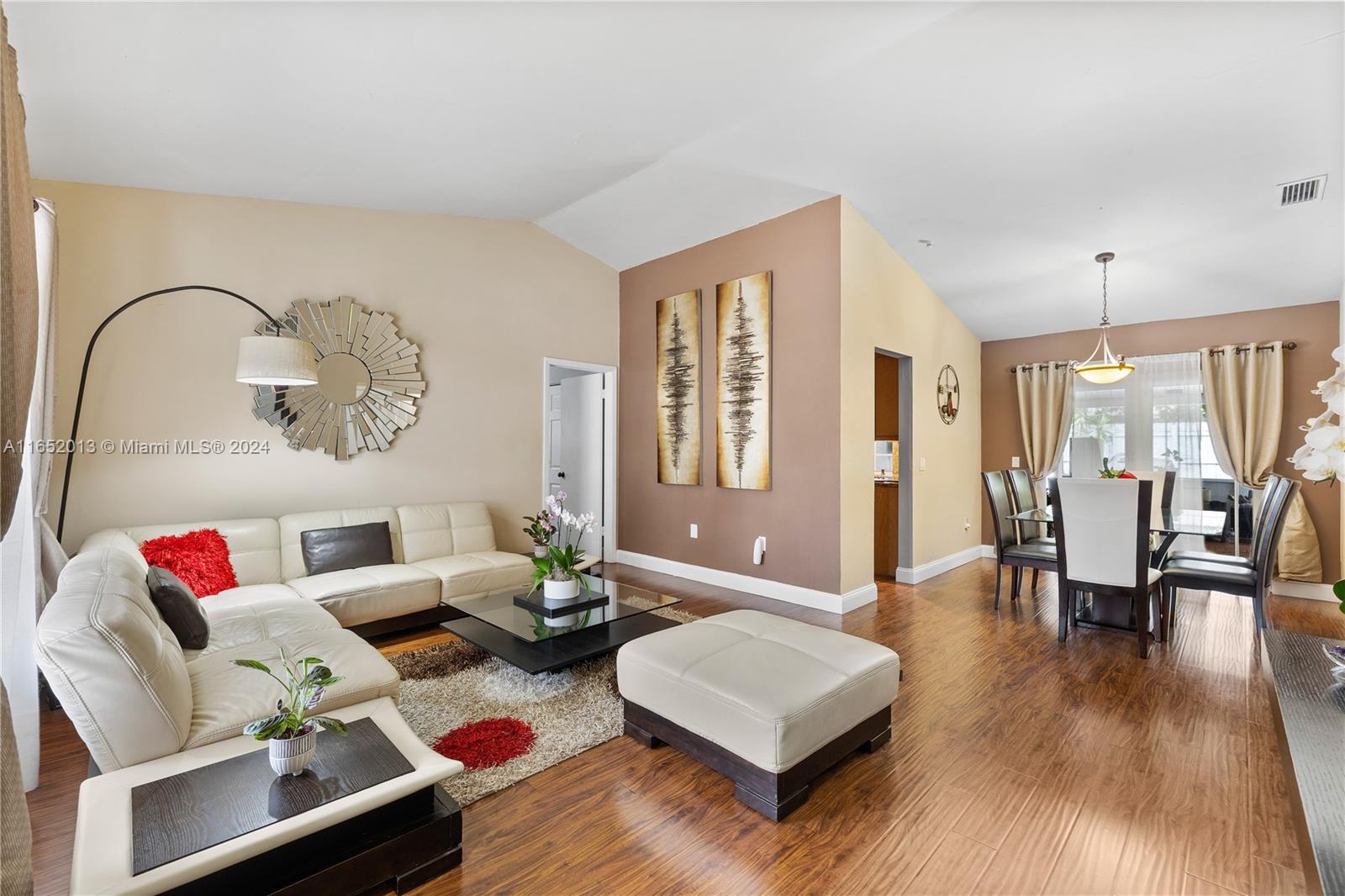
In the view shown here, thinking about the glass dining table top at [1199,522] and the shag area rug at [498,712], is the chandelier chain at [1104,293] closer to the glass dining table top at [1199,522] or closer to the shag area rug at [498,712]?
the glass dining table top at [1199,522]

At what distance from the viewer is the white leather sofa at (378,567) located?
3.46m

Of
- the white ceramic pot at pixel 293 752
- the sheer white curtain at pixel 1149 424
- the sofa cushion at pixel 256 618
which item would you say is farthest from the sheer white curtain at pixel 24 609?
the sheer white curtain at pixel 1149 424

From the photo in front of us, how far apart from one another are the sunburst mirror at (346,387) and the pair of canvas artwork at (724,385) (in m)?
2.15

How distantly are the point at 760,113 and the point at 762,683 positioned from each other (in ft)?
9.72

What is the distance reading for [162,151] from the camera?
319 centimetres

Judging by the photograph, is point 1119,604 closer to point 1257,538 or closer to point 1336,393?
point 1257,538

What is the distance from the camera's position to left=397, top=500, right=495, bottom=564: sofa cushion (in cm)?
432

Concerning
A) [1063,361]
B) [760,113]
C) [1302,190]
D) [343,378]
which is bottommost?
[343,378]

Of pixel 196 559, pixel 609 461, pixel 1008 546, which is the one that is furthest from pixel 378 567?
pixel 1008 546

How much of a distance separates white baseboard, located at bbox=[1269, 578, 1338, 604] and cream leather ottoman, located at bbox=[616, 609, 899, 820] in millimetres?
4925

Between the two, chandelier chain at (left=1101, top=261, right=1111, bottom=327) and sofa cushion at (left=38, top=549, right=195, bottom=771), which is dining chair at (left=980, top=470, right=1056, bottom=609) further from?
sofa cushion at (left=38, top=549, right=195, bottom=771)

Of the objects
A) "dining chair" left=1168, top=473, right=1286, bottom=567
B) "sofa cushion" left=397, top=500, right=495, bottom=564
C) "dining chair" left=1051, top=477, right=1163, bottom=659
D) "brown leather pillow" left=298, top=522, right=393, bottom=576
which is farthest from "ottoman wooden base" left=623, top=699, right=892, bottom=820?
"dining chair" left=1168, top=473, right=1286, bottom=567

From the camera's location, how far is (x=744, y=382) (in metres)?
4.97

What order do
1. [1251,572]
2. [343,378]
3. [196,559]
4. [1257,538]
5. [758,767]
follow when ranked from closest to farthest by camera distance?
[758,767] → [196,559] → [1251,572] → [1257,538] → [343,378]
